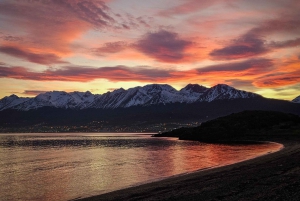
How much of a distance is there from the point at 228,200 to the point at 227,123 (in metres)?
167

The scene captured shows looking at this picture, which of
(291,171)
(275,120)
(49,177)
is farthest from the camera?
(275,120)

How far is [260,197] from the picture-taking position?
852 inches

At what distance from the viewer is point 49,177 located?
4700 centimetres

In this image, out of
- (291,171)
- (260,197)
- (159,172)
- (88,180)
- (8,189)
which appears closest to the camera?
(260,197)

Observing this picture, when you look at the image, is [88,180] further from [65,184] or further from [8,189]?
[8,189]

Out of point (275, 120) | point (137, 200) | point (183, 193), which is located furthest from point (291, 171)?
point (275, 120)

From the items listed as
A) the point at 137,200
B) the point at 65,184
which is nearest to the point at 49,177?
the point at 65,184

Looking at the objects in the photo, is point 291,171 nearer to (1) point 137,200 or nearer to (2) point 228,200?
(2) point 228,200

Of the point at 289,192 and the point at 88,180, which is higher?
the point at 289,192

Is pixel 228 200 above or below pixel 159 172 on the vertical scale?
above

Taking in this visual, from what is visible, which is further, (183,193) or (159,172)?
(159,172)

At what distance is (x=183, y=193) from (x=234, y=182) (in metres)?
5.86

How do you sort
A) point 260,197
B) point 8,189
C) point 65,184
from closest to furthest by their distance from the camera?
point 260,197 < point 8,189 < point 65,184

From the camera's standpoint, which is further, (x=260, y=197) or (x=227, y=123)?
(x=227, y=123)
